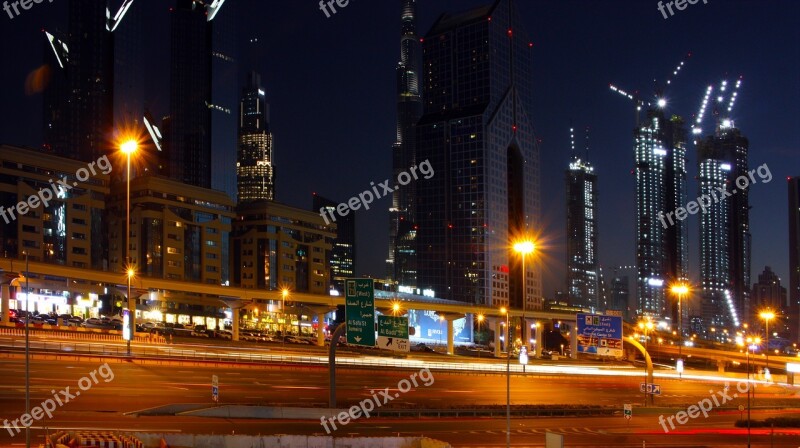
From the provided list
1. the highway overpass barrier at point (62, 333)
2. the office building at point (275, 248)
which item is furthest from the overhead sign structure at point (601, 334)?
the office building at point (275, 248)

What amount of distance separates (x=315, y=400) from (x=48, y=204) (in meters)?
93.5

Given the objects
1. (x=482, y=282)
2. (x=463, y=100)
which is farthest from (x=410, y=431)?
(x=463, y=100)

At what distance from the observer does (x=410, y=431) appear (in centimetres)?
3500

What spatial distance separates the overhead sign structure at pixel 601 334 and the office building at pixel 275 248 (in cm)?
11201

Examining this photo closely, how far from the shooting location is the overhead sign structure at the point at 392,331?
1347 inches

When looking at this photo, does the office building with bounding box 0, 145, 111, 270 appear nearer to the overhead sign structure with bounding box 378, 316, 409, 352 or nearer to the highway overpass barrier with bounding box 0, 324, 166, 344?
the highway overpass barrier with bounding box 0, 324, 166, 344

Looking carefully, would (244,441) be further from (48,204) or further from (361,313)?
(48,204)

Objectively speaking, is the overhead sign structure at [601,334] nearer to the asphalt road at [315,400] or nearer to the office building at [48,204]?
the asphalt road at [315,400]

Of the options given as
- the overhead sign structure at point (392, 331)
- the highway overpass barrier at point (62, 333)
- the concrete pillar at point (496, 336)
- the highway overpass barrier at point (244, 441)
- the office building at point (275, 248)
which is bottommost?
the concrete pillar at point (496, 336)

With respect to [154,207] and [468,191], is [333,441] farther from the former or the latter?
[468,191]

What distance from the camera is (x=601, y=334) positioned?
155ft

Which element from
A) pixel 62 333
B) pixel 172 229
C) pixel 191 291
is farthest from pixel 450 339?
pixel 62 333

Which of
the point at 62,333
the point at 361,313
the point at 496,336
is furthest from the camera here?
the point at 496,336

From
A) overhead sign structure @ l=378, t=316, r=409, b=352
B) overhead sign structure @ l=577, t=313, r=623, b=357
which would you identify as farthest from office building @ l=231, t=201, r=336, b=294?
overhead sign structure @ l=378, t=316, r=409, b=352
